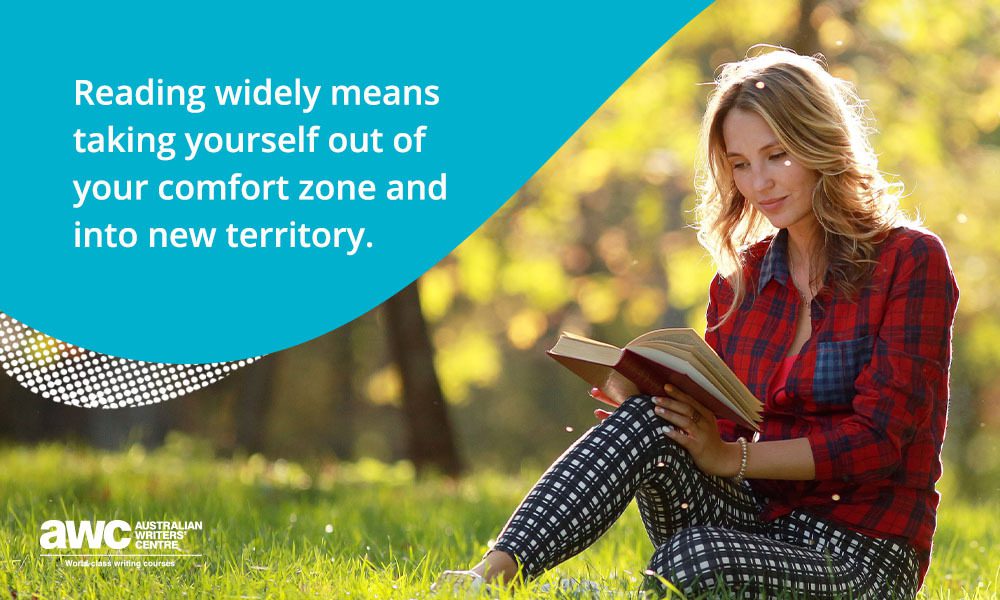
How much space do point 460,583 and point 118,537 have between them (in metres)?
1.91

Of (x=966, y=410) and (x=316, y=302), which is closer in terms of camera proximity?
(x=316, y=302)

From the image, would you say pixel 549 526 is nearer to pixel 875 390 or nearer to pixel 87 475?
pixel 875 390

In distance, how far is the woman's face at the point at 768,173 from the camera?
2699mm

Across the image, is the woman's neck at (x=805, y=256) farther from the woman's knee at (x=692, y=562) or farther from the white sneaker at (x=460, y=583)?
the white sneaker at (x=460, y=583)

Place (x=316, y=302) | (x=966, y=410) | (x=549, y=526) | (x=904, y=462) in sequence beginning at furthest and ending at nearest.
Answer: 1. (x=966, y=410)
2. (x=316, y=302)
3. (x=904, y=462)
4. (x=549, y=526)

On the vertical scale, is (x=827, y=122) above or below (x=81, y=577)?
above

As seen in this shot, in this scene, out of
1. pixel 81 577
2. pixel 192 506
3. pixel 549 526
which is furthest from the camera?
pixel 192 506

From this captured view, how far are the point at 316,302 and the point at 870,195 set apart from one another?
114 inches

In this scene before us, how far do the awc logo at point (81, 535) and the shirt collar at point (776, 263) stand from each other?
88.2 inches

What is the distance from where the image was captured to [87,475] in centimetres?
526

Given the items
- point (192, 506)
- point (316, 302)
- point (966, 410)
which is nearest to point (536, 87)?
point (316, 302)

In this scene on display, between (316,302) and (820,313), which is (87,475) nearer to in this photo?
(316,302)

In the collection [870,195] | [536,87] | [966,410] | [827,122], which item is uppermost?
[536,87]

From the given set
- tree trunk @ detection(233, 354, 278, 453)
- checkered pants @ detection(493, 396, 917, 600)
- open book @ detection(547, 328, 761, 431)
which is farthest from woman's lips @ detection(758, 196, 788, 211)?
tree trunk @ detection(233, 354, 278, 453)
